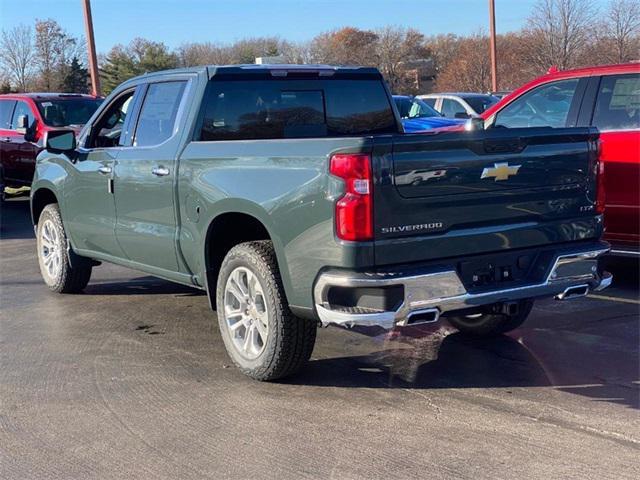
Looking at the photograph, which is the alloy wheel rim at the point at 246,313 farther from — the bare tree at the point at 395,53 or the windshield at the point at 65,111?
the bare tree at the point at 395,53

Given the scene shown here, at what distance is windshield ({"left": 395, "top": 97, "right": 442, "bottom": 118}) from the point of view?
54.5 feet

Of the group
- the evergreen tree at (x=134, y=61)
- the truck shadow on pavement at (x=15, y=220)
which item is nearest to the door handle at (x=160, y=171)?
the truck shadow on pavement at (x=15, y=220)

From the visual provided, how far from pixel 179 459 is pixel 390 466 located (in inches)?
40.5

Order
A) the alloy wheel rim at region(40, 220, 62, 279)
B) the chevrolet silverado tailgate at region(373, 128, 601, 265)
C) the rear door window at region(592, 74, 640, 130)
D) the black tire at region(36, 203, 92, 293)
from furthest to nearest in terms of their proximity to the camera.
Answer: the alloy wheel rim at region(40, 220, 62, 279)
the black tire at region(36, 203, 92, 293)
the rear door window at region(592, 74, 640, 130)
the chevrolet silverado tailgate at region(373, 128, 601, 265)

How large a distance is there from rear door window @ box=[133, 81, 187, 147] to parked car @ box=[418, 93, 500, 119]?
41.6 ft

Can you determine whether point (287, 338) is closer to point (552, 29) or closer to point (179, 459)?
point (179, 459)

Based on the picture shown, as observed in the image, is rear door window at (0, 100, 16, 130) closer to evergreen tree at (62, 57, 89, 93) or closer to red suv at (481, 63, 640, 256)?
red suv at (481, 63, 640, 256)

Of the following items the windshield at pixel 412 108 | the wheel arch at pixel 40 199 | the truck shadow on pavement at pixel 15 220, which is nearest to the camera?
the wheel arch at pixel 40 199

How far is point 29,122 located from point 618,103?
1012cm

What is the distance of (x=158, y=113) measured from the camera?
5.95 metres

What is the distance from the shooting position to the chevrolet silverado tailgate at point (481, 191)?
4246 millimetres

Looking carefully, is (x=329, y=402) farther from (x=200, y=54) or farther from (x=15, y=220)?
(x=200, y=54)

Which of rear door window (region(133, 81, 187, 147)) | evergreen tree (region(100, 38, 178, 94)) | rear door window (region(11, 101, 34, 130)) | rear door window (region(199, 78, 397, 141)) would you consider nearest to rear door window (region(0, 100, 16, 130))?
rear door window (region(11, 101, 34, 130))

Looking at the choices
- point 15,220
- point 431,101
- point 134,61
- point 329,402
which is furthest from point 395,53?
point 329,402
